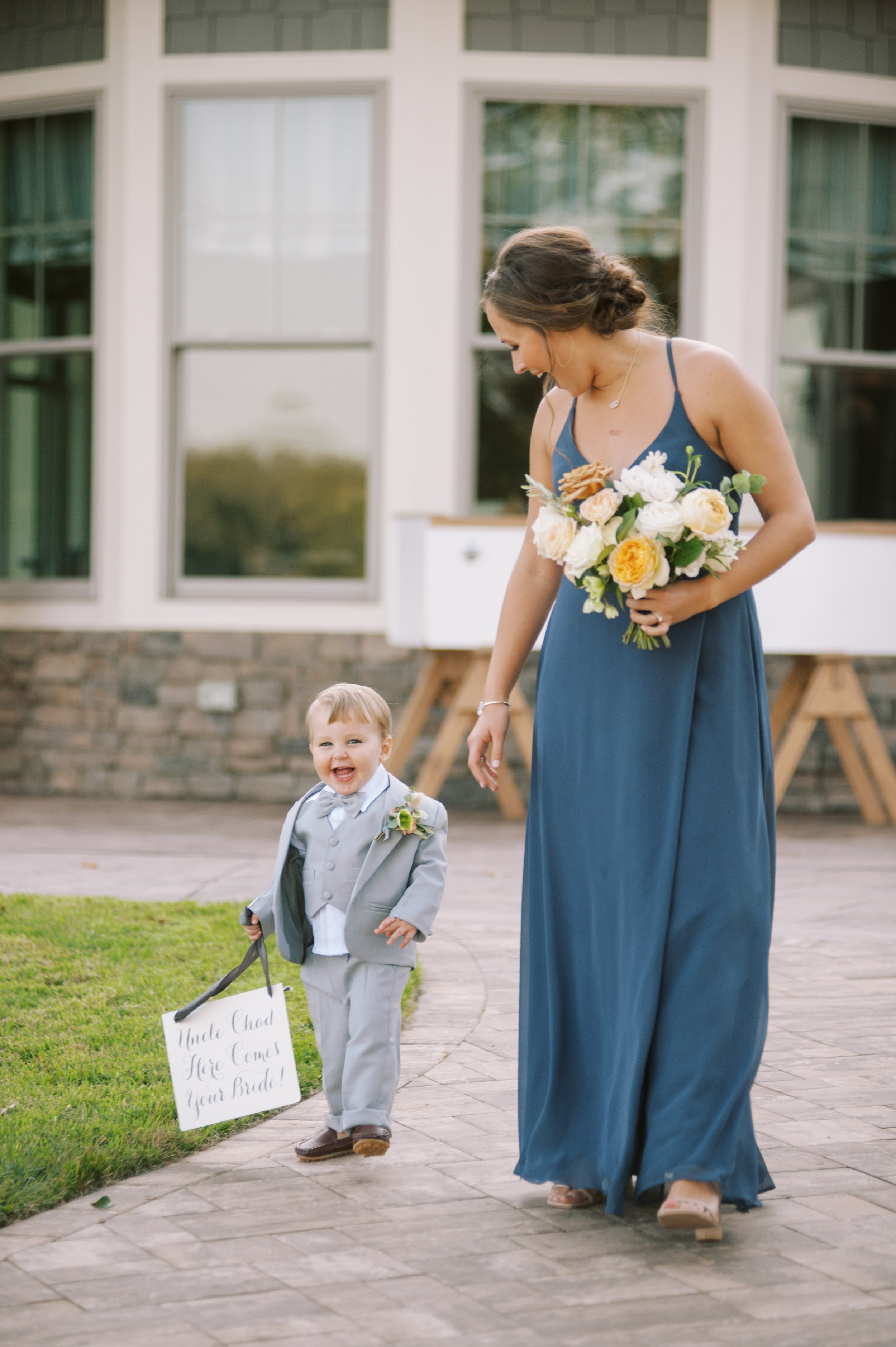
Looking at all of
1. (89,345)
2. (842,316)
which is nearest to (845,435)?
(842,316)

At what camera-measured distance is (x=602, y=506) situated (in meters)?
2.52

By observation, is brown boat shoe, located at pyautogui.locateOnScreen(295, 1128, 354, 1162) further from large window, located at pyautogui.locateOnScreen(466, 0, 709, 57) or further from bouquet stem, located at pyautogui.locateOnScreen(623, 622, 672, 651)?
large window, located at pyautogui.locateOnScreen(466, 0, 709, 57)

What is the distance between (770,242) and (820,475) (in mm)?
1370

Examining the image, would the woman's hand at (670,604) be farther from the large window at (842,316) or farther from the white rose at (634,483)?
the large window at (842,316)

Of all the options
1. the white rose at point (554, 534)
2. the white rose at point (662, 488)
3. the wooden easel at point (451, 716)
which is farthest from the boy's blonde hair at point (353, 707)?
the wooden easel at point (451, 716)

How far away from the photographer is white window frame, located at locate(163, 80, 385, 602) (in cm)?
824

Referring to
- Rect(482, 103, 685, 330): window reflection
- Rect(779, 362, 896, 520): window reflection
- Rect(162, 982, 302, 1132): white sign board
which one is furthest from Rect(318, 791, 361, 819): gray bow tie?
Rect(779, 362, 896, 520): window reflection

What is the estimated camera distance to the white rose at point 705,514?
247 centimetres

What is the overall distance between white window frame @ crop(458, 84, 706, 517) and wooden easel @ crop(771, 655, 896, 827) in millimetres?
2023

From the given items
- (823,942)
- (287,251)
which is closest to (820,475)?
(287,251)

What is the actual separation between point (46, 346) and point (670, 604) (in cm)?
702

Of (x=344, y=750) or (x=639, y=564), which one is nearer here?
(x=639, y=564)

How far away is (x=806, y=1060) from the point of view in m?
3.64

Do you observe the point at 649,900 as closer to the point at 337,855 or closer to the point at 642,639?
the point at 642,639
